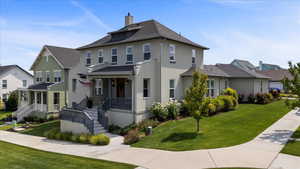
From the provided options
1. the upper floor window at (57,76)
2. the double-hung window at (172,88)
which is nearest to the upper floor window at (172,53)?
the double-hung window at (172,88)

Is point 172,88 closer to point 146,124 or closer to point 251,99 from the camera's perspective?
point 146,124

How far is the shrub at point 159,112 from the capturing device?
54.3ft

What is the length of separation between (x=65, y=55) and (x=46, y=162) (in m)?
24.8

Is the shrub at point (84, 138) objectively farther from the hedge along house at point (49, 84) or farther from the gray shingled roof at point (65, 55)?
the gray shingled roof at point (65, 55)

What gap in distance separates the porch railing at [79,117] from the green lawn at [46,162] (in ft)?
12.3

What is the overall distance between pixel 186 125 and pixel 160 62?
6.15 metres

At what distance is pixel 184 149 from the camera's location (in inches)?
413

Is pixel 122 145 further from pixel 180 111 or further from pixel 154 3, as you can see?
pixel 154 3

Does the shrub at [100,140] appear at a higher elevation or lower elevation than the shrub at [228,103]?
lower

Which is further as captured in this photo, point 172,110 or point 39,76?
point 39,76

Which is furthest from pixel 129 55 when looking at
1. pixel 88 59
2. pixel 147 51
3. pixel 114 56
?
pixel 88 59

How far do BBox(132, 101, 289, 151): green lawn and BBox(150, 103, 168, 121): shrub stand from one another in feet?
2.59

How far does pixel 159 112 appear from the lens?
54.3 ft

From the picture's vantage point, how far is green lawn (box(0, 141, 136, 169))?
8.95 metres
